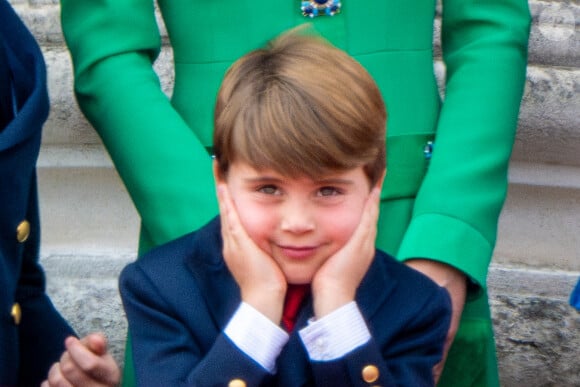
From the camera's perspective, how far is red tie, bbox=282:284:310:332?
1.32 metres

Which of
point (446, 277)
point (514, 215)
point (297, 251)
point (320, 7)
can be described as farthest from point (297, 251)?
point (514, 215)

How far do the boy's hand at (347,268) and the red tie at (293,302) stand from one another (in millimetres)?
40

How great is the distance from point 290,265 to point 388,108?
0.32m

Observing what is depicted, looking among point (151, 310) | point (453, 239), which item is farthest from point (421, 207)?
point (151, 310)

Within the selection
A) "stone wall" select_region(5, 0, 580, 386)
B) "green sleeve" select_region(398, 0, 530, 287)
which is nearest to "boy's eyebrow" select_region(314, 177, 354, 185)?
"green sleeve" select_region(398, 0, 530, 287)

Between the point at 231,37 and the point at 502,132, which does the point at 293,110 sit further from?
the point at 502,132

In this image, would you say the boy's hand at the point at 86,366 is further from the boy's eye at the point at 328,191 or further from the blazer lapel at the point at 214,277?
the boy's eye at the point at 328,191

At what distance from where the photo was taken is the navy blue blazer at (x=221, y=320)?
1.26 m

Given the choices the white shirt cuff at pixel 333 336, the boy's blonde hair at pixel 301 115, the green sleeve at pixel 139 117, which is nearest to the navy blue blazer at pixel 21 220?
the green sleeve at pixel 139 117

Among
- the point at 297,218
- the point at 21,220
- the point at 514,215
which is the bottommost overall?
the point at 514,215

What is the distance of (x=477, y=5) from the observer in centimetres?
157

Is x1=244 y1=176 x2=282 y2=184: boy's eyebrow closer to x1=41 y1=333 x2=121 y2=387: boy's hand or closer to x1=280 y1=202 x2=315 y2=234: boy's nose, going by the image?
x1=280 y1=202 x2=315 y2=234: boy's nose

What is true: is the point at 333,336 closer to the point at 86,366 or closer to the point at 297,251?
the point at 297,251

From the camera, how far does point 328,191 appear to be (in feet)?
4.15
